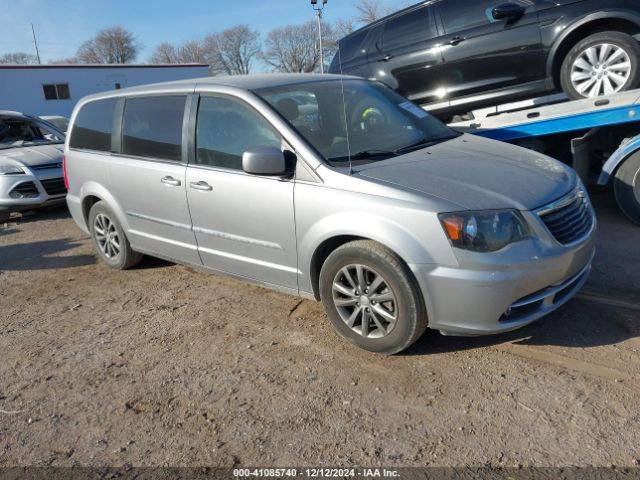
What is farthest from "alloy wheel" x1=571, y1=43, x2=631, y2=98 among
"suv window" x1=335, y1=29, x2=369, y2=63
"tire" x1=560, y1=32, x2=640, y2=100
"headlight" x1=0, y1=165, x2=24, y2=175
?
"headlight" x1=0, y1=165, x2=24, y2=175

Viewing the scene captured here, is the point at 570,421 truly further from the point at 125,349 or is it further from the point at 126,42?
the point at 126,42

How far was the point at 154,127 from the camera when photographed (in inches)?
181

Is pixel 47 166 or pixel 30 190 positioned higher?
pixel 47 166

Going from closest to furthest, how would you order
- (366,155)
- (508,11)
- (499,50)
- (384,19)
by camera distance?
(366,155), (508,11), (499,50), (384,19)

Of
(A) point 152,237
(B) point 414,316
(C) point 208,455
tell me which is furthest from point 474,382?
(A) point 152,237

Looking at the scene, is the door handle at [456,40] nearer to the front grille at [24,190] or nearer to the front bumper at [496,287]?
the front bumper at [496,287]

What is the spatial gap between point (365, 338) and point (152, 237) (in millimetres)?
2335

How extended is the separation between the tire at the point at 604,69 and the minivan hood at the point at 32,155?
7285 mm

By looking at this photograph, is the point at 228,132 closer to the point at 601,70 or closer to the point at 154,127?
the point at 154,127

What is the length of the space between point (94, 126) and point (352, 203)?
335 cm

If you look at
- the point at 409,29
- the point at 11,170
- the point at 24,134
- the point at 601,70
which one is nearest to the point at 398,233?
the point at 601,70

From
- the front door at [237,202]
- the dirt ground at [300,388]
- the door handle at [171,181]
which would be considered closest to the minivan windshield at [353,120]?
the front door at [237,202]

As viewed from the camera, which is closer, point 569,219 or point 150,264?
point 569,219

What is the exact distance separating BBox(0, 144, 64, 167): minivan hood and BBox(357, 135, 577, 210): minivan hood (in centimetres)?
666
